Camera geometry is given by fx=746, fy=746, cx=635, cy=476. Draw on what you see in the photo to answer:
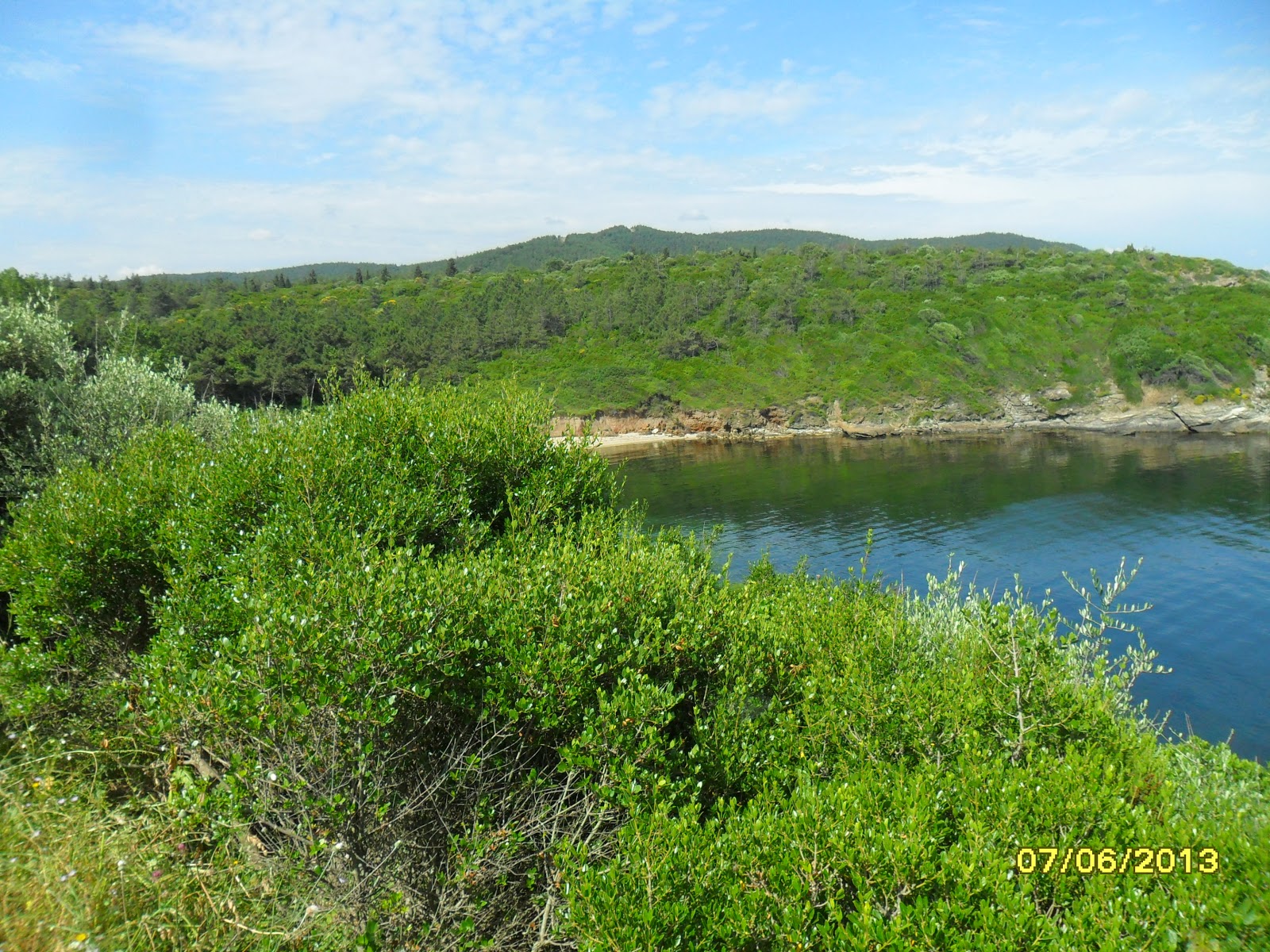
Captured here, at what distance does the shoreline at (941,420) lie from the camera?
284 feet

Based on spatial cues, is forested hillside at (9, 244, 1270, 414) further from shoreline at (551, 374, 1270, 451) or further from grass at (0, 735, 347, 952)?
grass at (0, 735, 347, 952)

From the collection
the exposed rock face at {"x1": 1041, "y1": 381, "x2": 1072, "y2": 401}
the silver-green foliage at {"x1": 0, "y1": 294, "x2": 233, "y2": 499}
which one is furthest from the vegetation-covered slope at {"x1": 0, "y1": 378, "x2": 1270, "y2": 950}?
the exposed rock face at {"x1": 1041, "y1": 381, "x2": 1072, "y2": 401}

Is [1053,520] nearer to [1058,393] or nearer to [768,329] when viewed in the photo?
[1058,393]

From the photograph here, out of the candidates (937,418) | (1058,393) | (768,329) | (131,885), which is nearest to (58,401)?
(131,885)

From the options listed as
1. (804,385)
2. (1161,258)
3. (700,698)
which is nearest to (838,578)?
(700,698)

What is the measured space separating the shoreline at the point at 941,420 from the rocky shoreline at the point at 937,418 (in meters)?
0.10

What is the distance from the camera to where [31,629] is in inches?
403

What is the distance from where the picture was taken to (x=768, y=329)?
114750mm

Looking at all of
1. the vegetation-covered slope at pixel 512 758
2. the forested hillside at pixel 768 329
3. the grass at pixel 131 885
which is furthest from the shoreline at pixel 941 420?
the grass at pixel 131 885

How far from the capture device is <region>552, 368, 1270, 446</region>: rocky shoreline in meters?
87.6

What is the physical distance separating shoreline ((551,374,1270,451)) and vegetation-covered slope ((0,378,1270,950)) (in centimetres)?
7687
